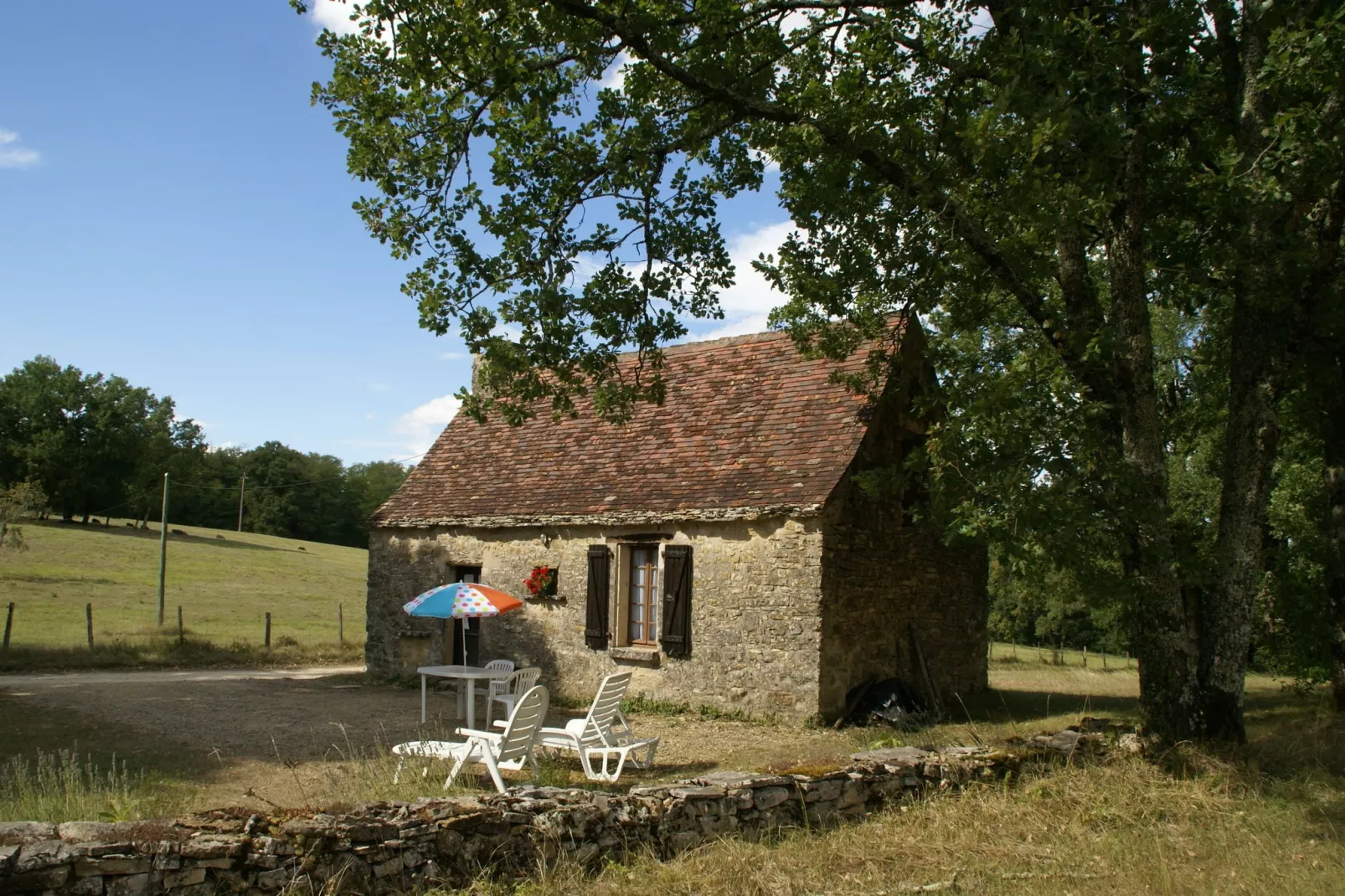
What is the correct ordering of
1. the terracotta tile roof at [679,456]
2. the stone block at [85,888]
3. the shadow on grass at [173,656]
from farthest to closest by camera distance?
the shadow on grass at [173,656], the terracotta tile roof at [679,456], the stone block at [85,888]

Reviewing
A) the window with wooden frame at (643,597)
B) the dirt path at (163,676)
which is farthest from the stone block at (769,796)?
the dirt path at (163,676)

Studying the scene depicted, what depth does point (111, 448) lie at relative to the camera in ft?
179

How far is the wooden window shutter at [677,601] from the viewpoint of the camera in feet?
47.9

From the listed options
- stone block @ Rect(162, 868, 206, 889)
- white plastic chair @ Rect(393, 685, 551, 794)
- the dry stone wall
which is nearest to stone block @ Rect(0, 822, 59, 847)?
the dry stone wall

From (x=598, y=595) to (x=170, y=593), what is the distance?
80.7ft

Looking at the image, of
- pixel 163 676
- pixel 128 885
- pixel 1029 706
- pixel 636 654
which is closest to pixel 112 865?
pixel 128 885

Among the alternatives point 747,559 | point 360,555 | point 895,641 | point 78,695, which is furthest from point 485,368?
point 360,555

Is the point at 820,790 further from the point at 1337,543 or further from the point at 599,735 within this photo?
the point at 1337,543

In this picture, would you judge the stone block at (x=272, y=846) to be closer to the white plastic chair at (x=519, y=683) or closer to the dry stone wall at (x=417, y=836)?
the dry stone wall at (x=417, y=836)

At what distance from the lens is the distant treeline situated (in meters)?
52.2

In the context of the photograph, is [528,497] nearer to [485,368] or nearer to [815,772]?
[485,368]

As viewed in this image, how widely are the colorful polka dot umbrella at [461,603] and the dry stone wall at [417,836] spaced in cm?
565

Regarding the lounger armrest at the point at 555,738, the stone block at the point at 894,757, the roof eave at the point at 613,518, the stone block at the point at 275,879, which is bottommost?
the lounger armrest at the point at 555,738

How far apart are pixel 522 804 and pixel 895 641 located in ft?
32.8
